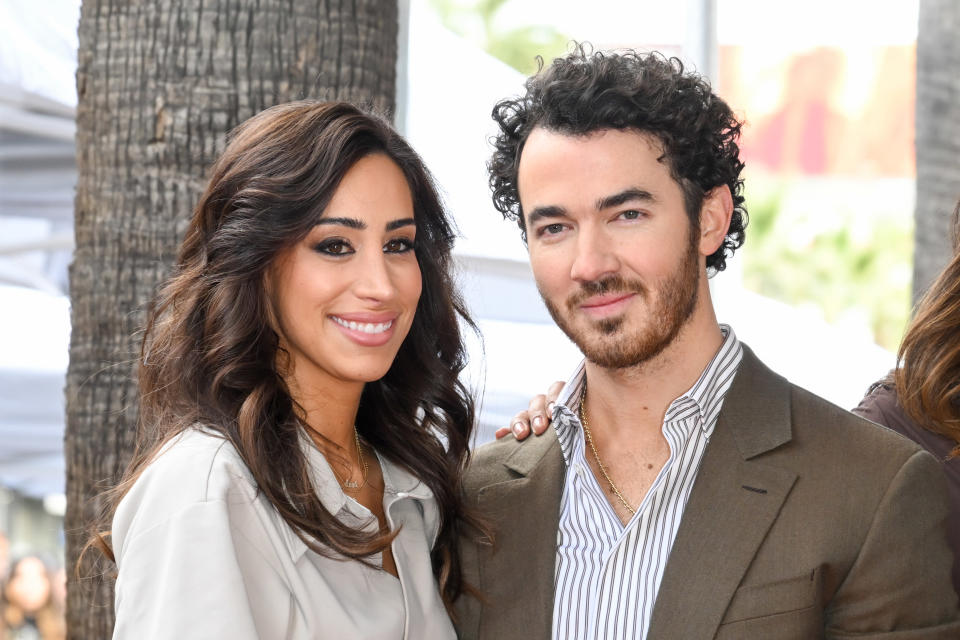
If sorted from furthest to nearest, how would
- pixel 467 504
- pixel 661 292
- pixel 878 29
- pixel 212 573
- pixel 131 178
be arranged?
pixel 878 29, pixel 131 178, pixel 467 504, pixel 661 292, pixel 212 573

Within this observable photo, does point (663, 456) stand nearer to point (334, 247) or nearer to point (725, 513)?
point (725, 513)

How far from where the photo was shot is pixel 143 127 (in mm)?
3617

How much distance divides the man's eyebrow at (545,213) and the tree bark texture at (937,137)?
116 inches

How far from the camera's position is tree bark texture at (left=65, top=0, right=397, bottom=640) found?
3.57 metres

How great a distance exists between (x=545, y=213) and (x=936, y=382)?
1.11 meters

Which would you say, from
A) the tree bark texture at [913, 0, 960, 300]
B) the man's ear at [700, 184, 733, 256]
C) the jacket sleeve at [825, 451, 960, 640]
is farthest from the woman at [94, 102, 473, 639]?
the tree bark texture at [913, 0, 960, 300]

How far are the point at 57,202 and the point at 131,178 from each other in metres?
3.43

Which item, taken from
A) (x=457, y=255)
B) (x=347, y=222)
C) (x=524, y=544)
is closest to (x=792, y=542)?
(x=524, y=544)

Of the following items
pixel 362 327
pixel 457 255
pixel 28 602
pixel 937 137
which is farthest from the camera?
pixel 28 602

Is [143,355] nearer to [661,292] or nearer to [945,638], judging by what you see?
[661,292]

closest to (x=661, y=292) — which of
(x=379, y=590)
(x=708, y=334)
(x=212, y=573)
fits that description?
(x=708, y=334)

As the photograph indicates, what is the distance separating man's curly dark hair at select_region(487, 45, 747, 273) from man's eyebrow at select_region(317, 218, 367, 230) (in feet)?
1.99

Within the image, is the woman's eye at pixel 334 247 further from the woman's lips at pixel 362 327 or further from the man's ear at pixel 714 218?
the man's ear at pixel 714 218

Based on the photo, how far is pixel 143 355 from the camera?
3.27 metres
